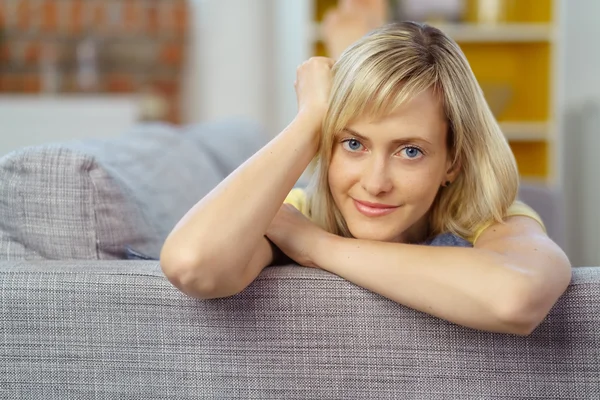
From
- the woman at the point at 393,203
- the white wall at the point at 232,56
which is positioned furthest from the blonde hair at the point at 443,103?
the white wall at the point at 232,56

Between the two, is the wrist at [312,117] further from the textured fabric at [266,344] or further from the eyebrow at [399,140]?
the textured fabric at [266,344]

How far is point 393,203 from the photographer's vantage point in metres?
1.11

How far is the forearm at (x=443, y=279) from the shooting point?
0.93m

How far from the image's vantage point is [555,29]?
346 cm

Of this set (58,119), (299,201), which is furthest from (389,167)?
(58,119)

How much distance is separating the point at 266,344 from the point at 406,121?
365 mm

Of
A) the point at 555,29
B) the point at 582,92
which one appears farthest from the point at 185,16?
the point at 582,92

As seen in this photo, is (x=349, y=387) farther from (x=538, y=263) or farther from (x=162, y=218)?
(x=162, y=218)

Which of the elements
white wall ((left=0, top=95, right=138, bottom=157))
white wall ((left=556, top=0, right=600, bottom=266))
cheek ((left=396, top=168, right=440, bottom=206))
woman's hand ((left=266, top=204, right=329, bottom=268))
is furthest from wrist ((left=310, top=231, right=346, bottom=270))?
white wall ((left=556, top=0, right=600, bottom=266))

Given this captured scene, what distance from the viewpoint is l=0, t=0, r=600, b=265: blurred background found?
3.54m

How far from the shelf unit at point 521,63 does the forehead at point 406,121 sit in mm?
2319

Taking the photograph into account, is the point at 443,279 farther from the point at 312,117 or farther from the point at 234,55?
the point at 234,55

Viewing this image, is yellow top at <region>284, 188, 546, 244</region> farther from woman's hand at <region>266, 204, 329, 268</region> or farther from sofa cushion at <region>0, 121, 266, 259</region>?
sofa cushion at <region>0, 121, 266, 259</region>

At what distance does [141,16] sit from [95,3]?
230 mm
